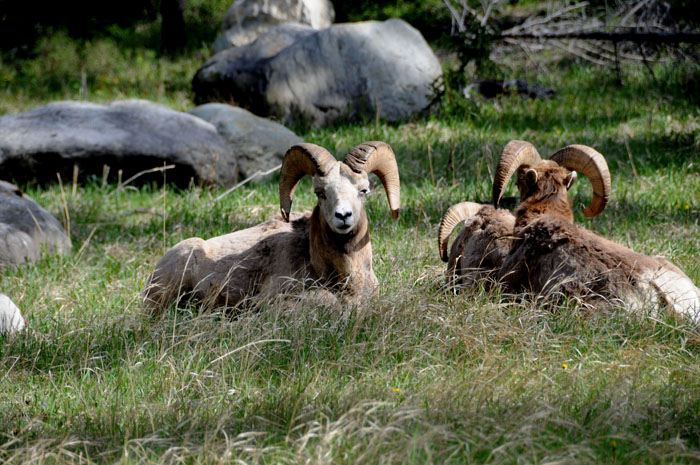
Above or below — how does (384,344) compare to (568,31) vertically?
below

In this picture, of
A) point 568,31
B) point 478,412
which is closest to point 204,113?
point 568,31

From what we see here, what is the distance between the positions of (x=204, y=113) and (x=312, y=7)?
22.6 ft

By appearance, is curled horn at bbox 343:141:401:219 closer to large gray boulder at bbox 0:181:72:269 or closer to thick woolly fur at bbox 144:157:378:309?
thick woolly fur at bbox 144:157:378:309

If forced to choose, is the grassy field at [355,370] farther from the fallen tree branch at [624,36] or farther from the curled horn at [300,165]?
the fallen tree branch at [624,36]

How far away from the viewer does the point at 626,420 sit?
413 centimetres

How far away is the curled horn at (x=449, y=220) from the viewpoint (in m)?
7.48

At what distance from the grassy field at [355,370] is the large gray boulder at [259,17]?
8536 mm

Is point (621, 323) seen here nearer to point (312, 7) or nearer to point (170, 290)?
point (170, 290)

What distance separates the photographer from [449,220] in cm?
754

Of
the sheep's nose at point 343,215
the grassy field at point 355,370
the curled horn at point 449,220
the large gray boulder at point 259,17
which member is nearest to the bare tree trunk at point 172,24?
the large gray boulder at point 259,17

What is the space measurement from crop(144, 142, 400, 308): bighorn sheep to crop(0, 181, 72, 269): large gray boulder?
1.95 m

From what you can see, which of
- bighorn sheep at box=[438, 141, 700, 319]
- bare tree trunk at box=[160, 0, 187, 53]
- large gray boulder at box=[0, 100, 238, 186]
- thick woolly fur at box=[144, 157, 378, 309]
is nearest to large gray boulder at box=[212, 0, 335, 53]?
bare tree trunk at box=[160, 0, 187, 53]

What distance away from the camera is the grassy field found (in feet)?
13.0

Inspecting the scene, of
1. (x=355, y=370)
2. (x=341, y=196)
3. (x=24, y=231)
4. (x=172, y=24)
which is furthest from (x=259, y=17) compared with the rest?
(x=355, y=370)
